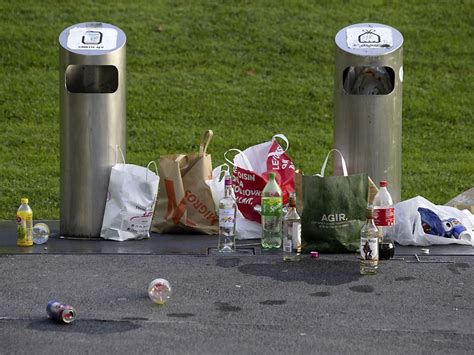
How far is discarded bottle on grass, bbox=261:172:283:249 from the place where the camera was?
21.7ft

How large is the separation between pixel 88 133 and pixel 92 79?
53 centimetres

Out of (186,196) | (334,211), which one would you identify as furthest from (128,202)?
(334,211)

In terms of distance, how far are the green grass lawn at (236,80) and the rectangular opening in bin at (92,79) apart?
1422mm

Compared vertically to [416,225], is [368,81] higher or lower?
higher

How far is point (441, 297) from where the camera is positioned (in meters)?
5.59

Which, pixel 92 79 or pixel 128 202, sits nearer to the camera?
pixel 128 202

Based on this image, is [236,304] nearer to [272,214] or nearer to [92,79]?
[272,214]

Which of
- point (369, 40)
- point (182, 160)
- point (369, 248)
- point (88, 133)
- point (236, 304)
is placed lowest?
point (236, 304)

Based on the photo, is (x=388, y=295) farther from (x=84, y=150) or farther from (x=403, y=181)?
(x=403, y=181)

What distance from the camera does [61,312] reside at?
5.05 m

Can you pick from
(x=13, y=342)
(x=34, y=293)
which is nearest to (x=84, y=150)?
(x=34, y=293)

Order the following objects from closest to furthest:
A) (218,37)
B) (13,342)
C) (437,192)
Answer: (13,342) → (437,192) → (218,37)

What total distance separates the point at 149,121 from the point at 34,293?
16.4ft

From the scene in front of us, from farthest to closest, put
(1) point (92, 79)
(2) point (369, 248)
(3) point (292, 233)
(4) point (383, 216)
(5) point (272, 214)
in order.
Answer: (1) point (92, 79)
(5) point (272, 214)
(3) point (292, 233)
(4) point (383, 216)
(2) point (369, 248)
